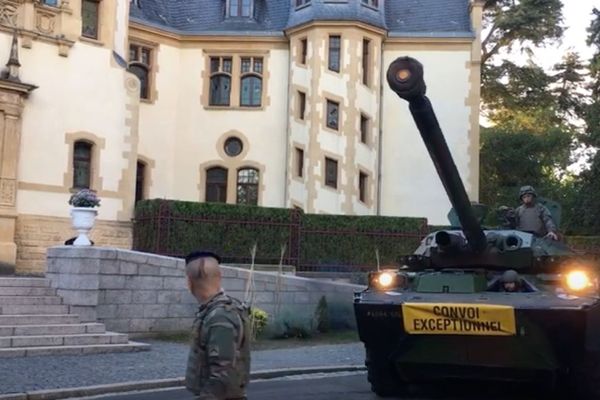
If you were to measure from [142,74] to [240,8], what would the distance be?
449 cm

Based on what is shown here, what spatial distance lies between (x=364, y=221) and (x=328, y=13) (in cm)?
895

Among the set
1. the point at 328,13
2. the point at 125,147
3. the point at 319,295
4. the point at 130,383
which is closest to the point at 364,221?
the point at 319,295

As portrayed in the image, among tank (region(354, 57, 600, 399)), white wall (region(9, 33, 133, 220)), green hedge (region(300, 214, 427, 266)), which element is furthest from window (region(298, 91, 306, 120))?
tank (region(354, 57, 600, 399))

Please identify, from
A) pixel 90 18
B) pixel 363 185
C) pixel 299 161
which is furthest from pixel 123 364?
pixel 363 185

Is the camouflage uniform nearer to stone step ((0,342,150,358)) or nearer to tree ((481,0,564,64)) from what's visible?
stone step ((0,342,150,358))

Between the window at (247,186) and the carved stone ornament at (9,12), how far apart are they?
34.9 feet

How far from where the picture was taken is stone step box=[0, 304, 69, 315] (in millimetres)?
13053

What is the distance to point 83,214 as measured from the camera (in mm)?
14969

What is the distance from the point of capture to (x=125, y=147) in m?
24.1

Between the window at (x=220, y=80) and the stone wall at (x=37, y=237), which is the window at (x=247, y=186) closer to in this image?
the window at (x=220, y=80)

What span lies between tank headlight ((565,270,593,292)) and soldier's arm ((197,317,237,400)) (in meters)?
5.35

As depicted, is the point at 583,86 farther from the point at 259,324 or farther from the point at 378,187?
the point at 259,324

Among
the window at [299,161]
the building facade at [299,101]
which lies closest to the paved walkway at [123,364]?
the building facade at [299,101]

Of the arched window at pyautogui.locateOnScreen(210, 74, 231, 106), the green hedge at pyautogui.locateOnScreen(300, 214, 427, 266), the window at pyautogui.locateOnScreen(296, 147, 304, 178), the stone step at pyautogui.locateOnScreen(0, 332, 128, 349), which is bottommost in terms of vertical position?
the stone step at pyautogui.locateOnScreen(0, 332, 128, 349)
